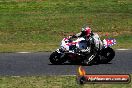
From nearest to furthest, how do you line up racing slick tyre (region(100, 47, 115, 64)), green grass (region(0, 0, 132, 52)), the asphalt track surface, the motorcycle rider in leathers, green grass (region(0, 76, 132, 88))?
green grass (region(0, 76, 132, 88)) < the asphalt track surface < the motorcycle rider in leathers < racing slick tyre (region(100, 47, 115, 64)) < green grass (region(0, 0, 132, 52))

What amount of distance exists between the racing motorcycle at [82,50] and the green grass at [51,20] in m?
5.24

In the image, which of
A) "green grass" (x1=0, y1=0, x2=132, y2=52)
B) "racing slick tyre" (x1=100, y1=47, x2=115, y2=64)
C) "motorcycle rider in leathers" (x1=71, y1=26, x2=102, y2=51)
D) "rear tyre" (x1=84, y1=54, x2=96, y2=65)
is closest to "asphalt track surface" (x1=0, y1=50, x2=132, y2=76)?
"racing slick tyre" (x1=100, y1=47, x2=115, y2=64)

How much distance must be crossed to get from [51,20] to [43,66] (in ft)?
57.5

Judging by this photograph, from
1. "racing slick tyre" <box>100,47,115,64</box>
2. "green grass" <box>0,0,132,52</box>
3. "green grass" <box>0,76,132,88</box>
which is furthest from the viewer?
"green grass" <box>0,0,132,52</box>

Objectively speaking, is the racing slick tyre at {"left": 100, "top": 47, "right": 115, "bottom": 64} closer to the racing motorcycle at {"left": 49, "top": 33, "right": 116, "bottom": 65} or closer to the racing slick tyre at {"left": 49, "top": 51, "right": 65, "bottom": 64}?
the racing motorcycle at {"left": 49, "top": 33, "right": 116, "bottom": 65}

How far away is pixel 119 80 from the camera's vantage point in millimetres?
16938

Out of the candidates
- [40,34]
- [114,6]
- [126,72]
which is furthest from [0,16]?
[126,72]

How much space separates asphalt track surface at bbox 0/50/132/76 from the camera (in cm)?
2142

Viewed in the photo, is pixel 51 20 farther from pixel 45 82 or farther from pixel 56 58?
pixel 45 82

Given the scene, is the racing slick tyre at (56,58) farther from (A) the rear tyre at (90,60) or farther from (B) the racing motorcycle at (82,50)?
(A) the rear tyre at (90,60)

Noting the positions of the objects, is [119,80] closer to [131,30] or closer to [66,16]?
[131,30]

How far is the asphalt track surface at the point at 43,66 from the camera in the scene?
70.3ft

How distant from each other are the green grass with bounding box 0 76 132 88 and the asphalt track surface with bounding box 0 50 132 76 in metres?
1.54

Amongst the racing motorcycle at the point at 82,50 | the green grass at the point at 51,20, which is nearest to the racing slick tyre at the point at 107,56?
the racing motorcycle at the point at 82,50
